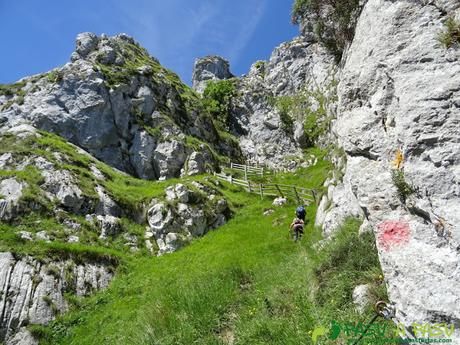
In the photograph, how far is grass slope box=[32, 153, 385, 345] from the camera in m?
8.66

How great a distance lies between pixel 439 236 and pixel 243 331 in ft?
17.5

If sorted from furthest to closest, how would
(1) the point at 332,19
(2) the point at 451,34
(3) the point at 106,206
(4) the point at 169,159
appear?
(4) the point at 169,159 < (3) the point at 106,206 < (1) the point at 332,19 < (2) the point at 451,34

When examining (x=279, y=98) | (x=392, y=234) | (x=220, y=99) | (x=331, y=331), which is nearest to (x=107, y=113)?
(x=220, y=99)

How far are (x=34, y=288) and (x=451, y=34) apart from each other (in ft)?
58.2

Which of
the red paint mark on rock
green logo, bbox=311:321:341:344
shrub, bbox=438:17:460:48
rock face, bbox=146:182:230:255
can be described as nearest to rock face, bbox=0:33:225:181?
rock face, bbox=146:182:230:255

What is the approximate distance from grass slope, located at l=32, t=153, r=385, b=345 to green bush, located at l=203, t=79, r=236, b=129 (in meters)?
50.2

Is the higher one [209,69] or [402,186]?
[209,69]

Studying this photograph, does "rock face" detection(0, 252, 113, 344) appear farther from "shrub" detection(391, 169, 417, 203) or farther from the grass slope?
"shrub" detection(391, 169, 417, 203)

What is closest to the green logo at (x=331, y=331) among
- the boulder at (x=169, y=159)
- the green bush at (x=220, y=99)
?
the boulder at (x=169, y=159)

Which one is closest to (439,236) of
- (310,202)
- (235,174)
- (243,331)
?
(243,331)

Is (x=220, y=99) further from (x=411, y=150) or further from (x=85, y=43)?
(x=411, y=150)

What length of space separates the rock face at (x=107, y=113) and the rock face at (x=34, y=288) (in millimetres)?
19926

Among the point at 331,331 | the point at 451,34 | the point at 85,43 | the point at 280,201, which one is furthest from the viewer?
the point at 85,43

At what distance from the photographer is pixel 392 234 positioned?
6570 mm
